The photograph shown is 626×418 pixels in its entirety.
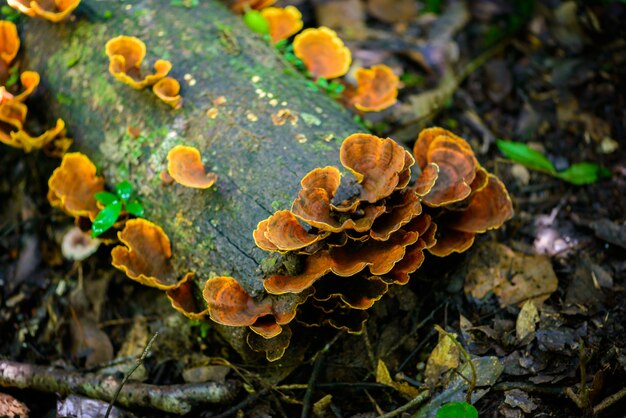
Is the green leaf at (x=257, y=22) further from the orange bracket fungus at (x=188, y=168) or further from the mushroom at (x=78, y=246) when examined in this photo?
the mushroom at (x=78, y=246)

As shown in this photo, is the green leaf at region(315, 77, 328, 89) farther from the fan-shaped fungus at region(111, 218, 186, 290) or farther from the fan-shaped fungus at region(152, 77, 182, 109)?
the fan-shaped fungus at region(111, 218, 186, 290)

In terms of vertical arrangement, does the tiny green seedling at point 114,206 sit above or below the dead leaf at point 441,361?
above

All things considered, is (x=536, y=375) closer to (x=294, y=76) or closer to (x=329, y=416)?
(x=329, y=416)

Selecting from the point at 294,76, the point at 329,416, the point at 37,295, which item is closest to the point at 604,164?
the point at 294,76

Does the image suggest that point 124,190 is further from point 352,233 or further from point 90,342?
point 352,233

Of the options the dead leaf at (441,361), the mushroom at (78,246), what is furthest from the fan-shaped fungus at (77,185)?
the dead leaf at (441,361)

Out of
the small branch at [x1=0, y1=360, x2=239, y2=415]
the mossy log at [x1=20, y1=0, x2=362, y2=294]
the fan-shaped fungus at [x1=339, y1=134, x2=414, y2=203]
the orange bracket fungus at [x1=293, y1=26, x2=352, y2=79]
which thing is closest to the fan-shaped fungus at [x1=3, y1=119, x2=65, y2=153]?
the mossy log at [x1=20, y1=0, x2=362, y2=294]
